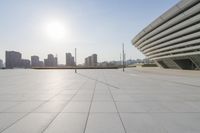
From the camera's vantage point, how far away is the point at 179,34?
48656mm

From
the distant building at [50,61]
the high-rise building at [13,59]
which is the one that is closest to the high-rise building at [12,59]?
the high-rise building at [13,59]

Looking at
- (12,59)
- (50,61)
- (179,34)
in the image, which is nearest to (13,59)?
(12,59)

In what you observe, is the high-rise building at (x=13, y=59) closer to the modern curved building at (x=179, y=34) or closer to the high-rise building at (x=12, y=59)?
the high-rise building at (x=12, y=59)

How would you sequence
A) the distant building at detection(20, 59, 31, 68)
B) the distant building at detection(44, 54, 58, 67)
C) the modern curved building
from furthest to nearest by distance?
the distant building at detection(20, 59, 31, 68) → the distant building at detection(44, 54, 58, 67) → the modern curved building

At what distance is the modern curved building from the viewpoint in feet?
138

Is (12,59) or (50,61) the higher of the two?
(12,59)

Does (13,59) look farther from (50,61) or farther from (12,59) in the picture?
(50,61)

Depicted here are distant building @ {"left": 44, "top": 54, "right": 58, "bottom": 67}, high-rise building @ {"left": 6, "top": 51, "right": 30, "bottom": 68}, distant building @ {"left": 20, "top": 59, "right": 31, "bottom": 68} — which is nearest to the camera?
high-rise building @ {"left": 6, "top": 51, "right": 30, "bottom": 68}

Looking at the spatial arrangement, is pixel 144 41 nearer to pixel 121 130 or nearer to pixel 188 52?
pixel 188 52

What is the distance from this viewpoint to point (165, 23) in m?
54.4

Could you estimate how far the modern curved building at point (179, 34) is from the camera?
4217cm

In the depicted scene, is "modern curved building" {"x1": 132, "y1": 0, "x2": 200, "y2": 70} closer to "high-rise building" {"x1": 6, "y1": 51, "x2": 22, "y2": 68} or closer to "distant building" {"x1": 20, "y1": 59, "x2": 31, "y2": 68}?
"high-rise building" {"x1": 6, "y1": 51, "x2": 22, "y2": 68}

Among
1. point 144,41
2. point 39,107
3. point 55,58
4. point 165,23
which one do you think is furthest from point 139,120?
point 55,58

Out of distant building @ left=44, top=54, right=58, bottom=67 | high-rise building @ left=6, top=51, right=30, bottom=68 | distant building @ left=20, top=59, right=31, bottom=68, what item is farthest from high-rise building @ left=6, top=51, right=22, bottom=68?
distant building @ left=44, top=54, right=58, bottom=67
